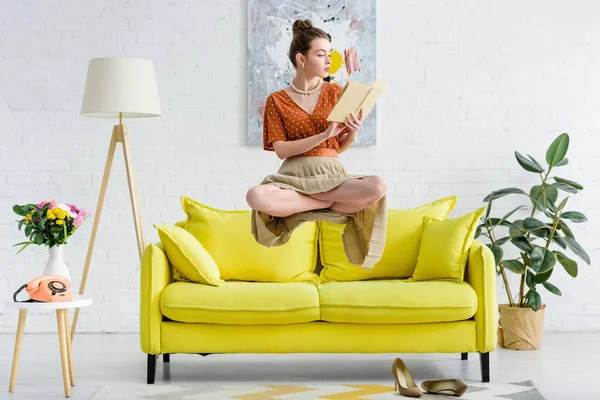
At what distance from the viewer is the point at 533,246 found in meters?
4.93

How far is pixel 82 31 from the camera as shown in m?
5.52

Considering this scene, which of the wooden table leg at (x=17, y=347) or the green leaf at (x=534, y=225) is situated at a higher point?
the green leaf at (x=534, y=225)

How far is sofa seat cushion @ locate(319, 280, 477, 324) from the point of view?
3994 millimetres

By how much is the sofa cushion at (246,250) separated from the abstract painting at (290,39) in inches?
40.4

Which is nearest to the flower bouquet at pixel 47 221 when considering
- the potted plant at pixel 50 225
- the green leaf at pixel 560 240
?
the potted plant at pixel 50 225

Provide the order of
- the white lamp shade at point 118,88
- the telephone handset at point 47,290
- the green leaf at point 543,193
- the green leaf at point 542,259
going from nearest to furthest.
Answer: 1. the telephone handset at point 47,290
2. the white lamp shade at point 118,88
3. the green leaf at point 542,259
4. the green leaf at point 543,193

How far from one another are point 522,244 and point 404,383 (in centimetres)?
155

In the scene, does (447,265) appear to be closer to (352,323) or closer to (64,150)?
(352,323)

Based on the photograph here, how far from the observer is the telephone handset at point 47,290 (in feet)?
12.6

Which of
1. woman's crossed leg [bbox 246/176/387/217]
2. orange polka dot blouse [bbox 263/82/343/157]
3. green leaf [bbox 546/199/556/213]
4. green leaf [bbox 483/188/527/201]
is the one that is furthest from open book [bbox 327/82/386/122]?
green leaf [bbox 546/199/556/213]

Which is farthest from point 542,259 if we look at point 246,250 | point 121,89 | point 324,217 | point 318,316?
point 121,89

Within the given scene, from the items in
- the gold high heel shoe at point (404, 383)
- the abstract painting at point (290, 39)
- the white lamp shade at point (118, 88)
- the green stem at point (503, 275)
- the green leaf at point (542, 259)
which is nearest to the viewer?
the gold high heel shoe at point (404, 383)

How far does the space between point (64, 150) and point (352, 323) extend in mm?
2550

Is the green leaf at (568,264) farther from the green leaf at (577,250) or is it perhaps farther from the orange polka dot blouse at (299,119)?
the orange polka dot blouse at (299,119)
